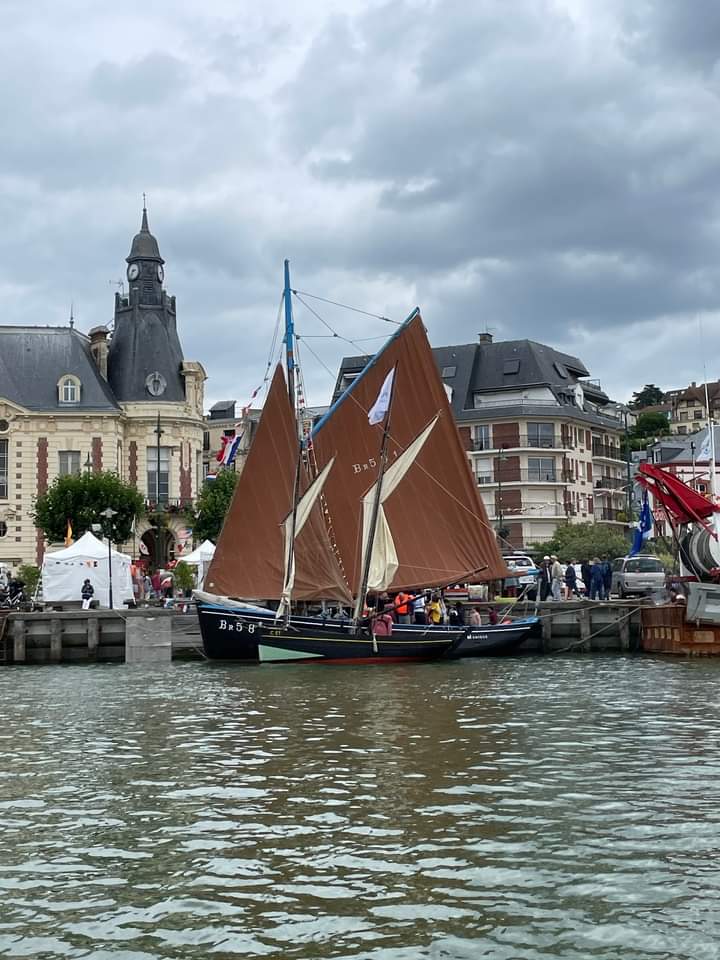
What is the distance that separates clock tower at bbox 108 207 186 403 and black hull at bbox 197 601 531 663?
150ft

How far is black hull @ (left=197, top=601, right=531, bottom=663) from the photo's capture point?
38375 millimetres

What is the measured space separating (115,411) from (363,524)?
4331 cm

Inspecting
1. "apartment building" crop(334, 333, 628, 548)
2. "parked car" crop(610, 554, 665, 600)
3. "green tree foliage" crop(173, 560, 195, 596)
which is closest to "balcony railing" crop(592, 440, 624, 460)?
"apartment building" crop(334, 333, 628, 548)

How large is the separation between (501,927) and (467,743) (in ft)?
32.2

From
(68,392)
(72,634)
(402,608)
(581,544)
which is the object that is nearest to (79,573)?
(72,634)

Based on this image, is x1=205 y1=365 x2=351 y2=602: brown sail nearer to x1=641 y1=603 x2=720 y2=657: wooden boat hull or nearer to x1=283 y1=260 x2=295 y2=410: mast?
x1=283 y1=260 x2=295 y2=410: mast

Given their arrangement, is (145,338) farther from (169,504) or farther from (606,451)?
(606,451)

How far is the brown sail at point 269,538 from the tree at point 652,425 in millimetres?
137356

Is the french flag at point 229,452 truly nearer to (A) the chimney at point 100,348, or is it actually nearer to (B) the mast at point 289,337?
(B) the mast at point 289,337

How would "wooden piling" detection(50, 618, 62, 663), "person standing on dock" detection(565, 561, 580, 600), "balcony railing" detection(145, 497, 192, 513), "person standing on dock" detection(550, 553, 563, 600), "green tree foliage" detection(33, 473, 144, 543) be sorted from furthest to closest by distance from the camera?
"balcony railing" detection(145, 497, 192, 513) < "green tree foliage" detection(33, 473, 144, 543) < "person standing on dock" detection(565, 561, 580, 600) < "person standing on dock" detection(550, 553, 563, 600) < "wooden piling" detection(50, 618, 62, 663)

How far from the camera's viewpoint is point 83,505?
71312mm

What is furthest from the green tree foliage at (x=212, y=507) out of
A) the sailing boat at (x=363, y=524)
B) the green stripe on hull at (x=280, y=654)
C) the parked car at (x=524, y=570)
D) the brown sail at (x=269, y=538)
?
the green stripe on hull at (x=280, y=654)

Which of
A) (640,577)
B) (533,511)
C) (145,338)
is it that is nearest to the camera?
(640,577)

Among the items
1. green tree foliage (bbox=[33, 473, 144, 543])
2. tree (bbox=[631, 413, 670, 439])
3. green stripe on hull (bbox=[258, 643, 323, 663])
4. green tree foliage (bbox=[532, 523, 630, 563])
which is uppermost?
tree (bbox=[631, 413, 670, 439])
